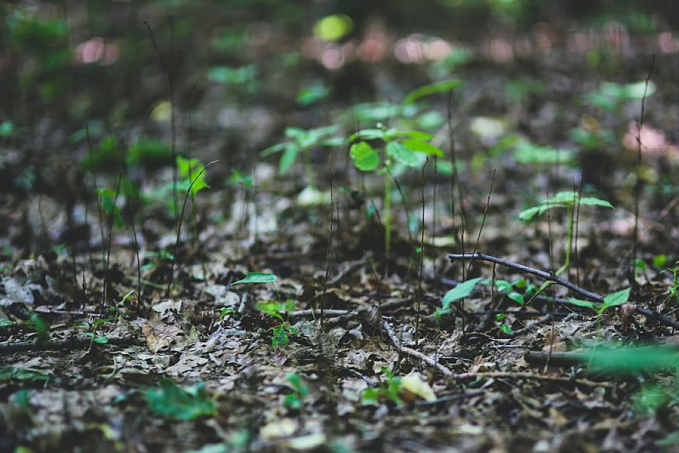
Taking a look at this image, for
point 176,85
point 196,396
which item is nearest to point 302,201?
point 196,396

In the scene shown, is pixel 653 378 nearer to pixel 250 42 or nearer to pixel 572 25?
pixel 250 42

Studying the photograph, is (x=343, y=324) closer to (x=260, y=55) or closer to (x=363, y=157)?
(x=363, y=157)

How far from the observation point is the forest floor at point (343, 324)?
1.68 metres

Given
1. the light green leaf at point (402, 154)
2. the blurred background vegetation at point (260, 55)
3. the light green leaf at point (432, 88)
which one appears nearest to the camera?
the light green leaf at point (402, 154)

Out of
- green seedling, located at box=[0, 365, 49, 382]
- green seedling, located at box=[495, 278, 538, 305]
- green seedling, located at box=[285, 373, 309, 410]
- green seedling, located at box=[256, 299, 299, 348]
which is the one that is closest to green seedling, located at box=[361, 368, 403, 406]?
green seedling, located at box=[285, 373, 309, 410]

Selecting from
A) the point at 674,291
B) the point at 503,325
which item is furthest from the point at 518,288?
the point at 674,291

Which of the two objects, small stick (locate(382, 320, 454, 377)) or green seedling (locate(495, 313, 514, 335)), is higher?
green seedling (locate(495, 313, 514, 335))

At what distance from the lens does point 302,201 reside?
361 centimetres

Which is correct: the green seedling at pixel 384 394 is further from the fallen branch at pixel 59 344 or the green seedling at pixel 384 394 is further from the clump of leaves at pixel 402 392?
the fallen branch at pixel 59 344

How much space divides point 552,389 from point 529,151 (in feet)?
6.43

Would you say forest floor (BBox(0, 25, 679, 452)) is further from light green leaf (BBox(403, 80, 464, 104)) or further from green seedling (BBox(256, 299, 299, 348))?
light green leaf (BBox(403, 80, 464, 104))

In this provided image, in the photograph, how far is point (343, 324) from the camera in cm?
237

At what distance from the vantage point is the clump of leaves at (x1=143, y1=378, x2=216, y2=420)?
170 centimetres

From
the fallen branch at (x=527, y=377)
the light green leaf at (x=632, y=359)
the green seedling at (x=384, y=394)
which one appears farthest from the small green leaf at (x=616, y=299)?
the green seedling at (x=384, y=394)
